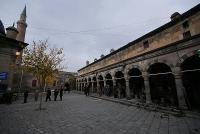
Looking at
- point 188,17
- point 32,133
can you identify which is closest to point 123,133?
point 32,133

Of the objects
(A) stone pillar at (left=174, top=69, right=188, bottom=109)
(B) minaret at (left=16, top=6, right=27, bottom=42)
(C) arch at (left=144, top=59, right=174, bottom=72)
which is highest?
(B) minaret at (left=16, top=6, right=27, bottom=42)

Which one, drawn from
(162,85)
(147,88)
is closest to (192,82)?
(162,85)

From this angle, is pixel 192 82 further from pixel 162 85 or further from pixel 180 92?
pixel 180 92

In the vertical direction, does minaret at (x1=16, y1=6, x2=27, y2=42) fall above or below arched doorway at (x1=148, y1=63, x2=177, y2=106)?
above

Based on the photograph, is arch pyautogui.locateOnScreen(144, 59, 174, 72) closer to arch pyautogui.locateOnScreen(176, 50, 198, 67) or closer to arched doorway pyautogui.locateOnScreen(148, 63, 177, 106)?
arched doorway pyautogui.locateOnScreen(148, 63, 177, 106)

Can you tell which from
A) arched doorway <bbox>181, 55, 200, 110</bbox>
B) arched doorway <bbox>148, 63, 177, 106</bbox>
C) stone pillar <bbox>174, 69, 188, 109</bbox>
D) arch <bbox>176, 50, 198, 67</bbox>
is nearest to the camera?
arch <bbox>176, 50, 198, 67</bbox>

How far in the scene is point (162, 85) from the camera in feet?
44.2

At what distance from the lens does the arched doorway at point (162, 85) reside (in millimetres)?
11562

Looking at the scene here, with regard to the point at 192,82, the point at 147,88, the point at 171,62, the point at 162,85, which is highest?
the point at 171,62

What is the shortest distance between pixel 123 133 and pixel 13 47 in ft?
56.2

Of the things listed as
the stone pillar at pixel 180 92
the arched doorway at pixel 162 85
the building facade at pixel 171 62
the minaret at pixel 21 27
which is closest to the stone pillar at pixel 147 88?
the building facade at pixel 171 62

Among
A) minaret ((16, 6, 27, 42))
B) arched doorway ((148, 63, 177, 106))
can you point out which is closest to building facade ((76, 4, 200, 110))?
arched doorway ((148, 63, 177, 106))

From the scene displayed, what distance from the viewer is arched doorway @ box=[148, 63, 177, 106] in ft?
37.9

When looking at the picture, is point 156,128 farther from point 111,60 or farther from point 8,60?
point 8,60
